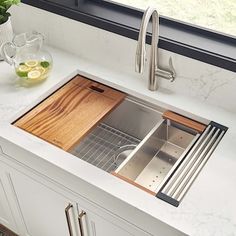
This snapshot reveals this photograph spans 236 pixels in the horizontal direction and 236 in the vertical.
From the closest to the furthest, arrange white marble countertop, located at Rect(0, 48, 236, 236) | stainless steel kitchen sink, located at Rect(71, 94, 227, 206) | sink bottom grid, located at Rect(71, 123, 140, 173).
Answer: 1. white marble countertop, located at Rect(0, 48, 236, 236)
2. stainless steel kitchen sink, located at Rect(71, 94, 227, 206)
3. sink bottom grid, located at Rect(71, 123, 140, 173)

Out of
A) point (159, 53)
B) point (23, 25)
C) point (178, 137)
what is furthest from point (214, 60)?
point (23, 25)

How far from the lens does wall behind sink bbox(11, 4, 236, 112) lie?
4.77 ft

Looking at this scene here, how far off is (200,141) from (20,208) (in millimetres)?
890

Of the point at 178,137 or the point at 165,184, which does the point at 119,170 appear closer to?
the point at 165,184

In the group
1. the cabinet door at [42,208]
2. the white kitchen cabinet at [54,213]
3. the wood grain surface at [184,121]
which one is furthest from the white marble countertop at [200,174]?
the cabinet door at [42,208]

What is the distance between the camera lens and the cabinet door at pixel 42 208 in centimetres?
150

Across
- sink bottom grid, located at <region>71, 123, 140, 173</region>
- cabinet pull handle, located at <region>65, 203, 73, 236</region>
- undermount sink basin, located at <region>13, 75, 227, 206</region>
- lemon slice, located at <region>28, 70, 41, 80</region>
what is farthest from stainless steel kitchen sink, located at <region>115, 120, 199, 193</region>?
lemon slice, located at <region>28, 70, 41, 80</region>

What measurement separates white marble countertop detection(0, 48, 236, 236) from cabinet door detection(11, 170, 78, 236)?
25cm

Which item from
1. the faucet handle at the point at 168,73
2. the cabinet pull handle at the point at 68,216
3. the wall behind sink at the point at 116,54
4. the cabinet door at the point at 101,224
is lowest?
the cabinet pull handle at the point at 68,216

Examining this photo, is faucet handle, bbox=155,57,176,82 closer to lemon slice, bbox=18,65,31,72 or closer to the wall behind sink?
the wall behind sink

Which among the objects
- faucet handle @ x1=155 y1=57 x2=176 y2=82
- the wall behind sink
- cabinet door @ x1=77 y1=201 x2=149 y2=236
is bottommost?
cabinet door @ x1=77 y1=201 x2=149 y2=236

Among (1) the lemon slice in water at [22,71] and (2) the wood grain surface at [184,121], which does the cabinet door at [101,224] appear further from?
(1) the lemon slice in water at [22,71]

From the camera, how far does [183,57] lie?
1.47m

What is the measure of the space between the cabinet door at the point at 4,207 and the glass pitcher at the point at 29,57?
392mm
